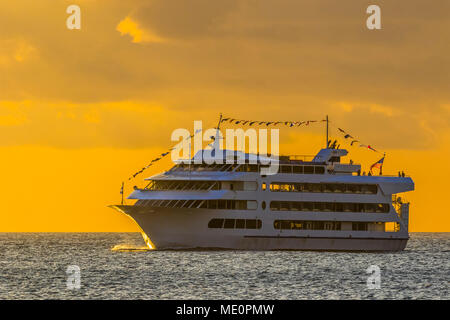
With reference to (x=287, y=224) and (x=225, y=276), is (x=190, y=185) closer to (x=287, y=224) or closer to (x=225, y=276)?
(x=287, y=224)

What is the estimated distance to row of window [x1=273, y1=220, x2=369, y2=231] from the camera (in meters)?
80.6

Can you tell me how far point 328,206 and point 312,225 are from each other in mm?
1838

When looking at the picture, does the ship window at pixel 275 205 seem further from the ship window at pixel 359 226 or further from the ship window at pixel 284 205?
the ship window at pixel 359 226

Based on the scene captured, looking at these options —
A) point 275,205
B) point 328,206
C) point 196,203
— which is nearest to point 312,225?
point 328,206

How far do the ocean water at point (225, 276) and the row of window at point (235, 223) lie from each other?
2.27 meters

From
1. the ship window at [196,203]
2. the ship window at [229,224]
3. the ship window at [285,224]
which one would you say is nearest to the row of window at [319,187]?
the ship window at [285,224]

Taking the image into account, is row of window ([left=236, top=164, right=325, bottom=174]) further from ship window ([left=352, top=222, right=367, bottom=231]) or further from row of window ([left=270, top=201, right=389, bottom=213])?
ship window ([left=352, top=222, right=367, bottom=231])

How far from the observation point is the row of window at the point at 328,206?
3174 inches

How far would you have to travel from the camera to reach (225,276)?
6644 centimetres

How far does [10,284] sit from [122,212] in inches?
720
